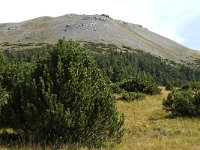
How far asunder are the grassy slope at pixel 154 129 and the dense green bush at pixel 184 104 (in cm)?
68

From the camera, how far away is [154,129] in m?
19.4

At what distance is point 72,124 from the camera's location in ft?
43.3

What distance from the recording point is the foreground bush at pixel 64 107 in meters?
13.2

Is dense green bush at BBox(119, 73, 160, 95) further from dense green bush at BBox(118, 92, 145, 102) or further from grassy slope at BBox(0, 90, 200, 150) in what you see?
grassy slope at BBox(0, 90, 200, 150)

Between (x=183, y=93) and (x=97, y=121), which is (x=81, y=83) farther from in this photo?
(x=183, y=93)

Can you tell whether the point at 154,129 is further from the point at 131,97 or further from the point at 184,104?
the point at 131,97

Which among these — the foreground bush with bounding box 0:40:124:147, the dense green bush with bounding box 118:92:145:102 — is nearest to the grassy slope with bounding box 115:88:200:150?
the foreground bush with bounding box 0:40:124:147

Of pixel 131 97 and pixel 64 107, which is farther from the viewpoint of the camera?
pixel 131 97

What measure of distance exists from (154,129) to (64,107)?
7.15 meters

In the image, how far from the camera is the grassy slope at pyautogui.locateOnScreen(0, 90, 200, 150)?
45.5ft

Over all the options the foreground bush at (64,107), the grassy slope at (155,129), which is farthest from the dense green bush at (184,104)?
the foreground bush at (64,107)

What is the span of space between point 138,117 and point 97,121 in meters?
10.0

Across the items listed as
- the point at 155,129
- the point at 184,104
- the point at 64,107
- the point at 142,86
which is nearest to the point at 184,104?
the point at 184,104

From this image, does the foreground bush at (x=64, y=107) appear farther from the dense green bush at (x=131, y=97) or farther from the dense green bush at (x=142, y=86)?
the dense green bush at (x=142, y=86)
